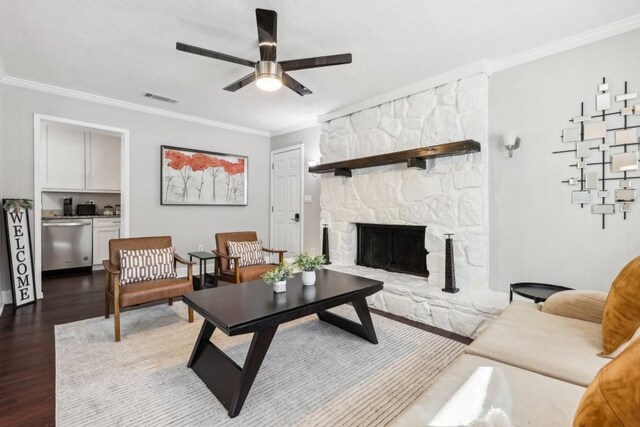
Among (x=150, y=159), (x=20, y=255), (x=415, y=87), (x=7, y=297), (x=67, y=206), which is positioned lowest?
(x=7, y=297)

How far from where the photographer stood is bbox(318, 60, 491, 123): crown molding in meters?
3.01

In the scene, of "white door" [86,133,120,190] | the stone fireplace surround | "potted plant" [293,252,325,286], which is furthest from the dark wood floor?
"white door" [86,133,120,190]

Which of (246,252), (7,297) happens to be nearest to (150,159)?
(246,252)

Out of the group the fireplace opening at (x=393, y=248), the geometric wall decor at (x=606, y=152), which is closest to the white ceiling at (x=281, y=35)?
the geometric wall decor at (x=606, y=152)

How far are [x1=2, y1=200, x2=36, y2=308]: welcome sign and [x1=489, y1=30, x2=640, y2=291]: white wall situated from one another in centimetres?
507

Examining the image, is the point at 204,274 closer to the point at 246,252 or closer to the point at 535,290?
the point at 246,252

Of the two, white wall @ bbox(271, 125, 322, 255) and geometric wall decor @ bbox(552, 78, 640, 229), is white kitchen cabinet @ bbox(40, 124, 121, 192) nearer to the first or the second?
white wall @ bbox(271, 125, 322, 255)

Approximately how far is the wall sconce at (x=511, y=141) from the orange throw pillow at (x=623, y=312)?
5.10ft

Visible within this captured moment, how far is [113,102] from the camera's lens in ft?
13.4

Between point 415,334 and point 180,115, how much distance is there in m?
4.40

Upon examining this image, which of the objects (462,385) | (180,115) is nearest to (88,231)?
(180,115)

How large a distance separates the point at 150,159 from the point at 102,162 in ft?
6.30

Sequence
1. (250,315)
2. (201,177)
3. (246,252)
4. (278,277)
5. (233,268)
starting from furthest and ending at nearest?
(201,177)
(246,252)
(233,268)
(278,277)
(250,315)

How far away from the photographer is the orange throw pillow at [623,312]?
1434 millimetres
